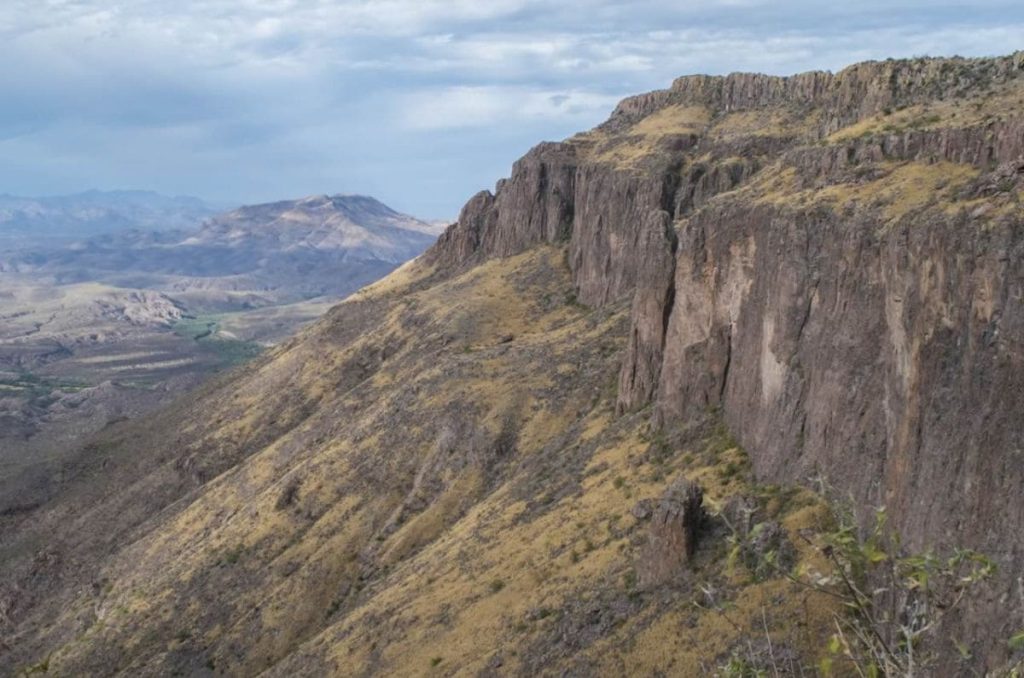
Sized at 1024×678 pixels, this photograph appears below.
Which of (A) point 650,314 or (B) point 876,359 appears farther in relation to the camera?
(A) point 650,314

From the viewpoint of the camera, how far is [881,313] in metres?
41.2

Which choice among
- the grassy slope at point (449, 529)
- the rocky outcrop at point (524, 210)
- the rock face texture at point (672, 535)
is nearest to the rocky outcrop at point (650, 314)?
the grassy slope at point (449, 529)

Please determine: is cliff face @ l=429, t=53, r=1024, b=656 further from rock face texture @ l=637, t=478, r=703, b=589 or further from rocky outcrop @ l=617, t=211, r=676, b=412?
rock face texture @ l=637, t=478, r=703, b=589

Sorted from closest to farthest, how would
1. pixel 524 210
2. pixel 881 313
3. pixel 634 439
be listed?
pixel 881 313
pixel 634 439
pixel 524 210

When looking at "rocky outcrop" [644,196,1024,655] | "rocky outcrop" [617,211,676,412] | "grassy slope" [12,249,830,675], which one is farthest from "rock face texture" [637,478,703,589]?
"rocky outcrop" [617,211,676,412]

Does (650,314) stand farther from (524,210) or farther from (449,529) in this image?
(524,210)

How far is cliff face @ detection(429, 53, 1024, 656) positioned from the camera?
32594mm

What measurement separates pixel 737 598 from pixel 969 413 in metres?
13.4

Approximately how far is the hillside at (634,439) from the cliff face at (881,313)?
17 centimetres

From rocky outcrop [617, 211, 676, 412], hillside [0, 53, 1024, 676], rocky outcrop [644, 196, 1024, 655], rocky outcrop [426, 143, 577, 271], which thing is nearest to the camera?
rocky outcrop [644, 196, 1024, 655]

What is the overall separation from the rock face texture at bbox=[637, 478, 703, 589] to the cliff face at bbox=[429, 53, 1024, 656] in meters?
4.87

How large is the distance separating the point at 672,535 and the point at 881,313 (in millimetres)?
14821

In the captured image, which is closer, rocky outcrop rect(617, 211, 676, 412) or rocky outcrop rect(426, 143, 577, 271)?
rocky outcrop rect(617, 211, 676, 412)

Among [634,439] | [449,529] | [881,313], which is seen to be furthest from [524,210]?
[881,313]
